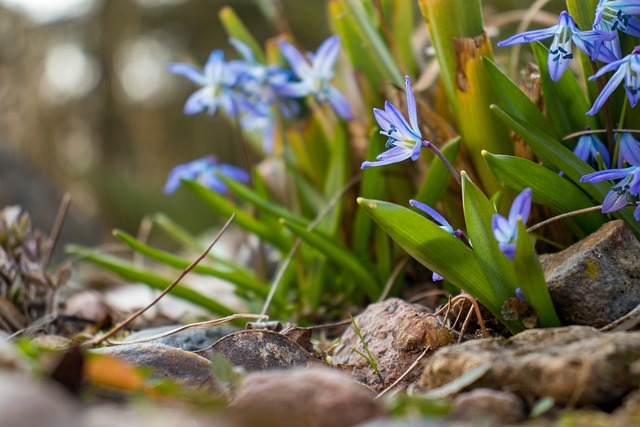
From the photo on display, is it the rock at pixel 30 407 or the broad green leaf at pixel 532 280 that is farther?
the broad green leaf at pixel 532 280

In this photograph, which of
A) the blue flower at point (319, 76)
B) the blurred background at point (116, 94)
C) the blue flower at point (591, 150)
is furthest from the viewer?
the blurred background at point (116, 94)

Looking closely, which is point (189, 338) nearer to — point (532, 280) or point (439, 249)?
point (439, 249)

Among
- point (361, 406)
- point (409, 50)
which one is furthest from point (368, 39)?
point (361, 406)

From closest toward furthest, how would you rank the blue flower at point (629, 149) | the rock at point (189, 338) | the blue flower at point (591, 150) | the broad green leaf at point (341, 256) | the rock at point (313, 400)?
the rock at point (313, 400)
the blue flower at point (629, 149)
the blue flower at point (591, 150)
the rock at point (189, 338)
the broad green leaf at point (341, 256)

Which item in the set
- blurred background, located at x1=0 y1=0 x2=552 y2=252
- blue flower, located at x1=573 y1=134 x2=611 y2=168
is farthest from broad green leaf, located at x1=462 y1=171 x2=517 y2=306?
blurred background, located at x1=0 y1=0 x2=552 y2=252

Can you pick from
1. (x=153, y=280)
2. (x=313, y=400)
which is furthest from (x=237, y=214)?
(x=313, y=400)

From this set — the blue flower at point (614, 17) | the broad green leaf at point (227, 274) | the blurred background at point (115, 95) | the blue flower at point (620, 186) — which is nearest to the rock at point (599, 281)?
the blue flower at point (620, 186)

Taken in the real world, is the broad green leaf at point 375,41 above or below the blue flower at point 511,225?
above

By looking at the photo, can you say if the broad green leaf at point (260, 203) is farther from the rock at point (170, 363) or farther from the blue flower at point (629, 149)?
the blue flower at point (629, 149)
